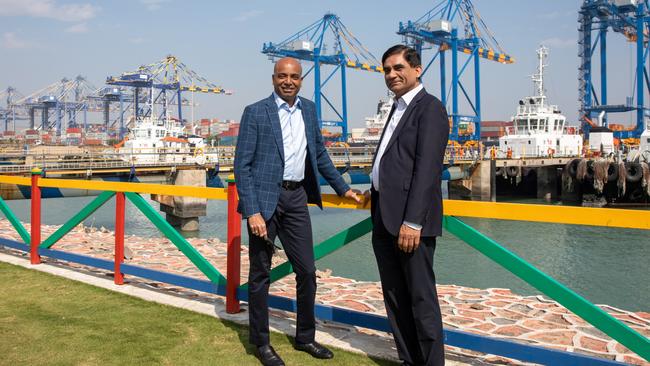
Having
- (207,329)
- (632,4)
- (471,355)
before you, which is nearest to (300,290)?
(207,329)

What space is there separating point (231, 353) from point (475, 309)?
7.11 feet

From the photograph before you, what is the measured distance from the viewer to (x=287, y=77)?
2658mm

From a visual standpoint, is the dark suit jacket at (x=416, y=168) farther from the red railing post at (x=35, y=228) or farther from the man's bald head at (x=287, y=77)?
the red railing post at (x=35, y=228)

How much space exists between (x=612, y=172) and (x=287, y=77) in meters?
21.1

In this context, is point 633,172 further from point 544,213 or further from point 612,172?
point 544,213

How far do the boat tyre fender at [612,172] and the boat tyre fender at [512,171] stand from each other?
180 inches

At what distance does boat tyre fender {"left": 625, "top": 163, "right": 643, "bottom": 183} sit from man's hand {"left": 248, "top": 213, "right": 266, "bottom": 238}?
69.3 ft

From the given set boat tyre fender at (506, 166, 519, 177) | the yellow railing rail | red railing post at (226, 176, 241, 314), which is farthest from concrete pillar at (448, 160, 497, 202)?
the yellow railing rail

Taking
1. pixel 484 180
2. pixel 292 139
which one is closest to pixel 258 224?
pixel 292 139

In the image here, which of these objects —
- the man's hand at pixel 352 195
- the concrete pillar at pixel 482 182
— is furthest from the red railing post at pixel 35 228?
the concrete pillar at pixel 482 182

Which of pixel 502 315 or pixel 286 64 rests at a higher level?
pixel 286 64

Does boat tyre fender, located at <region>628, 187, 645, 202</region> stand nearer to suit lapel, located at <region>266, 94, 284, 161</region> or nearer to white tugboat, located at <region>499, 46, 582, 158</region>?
white tugboat, located at <region>499, 46, 582, 158</region>

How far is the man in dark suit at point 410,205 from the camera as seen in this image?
2.18 metres

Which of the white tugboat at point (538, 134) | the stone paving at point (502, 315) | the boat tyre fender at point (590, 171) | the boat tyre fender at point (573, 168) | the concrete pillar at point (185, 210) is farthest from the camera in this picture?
the white tugboat at point (538, 134)
